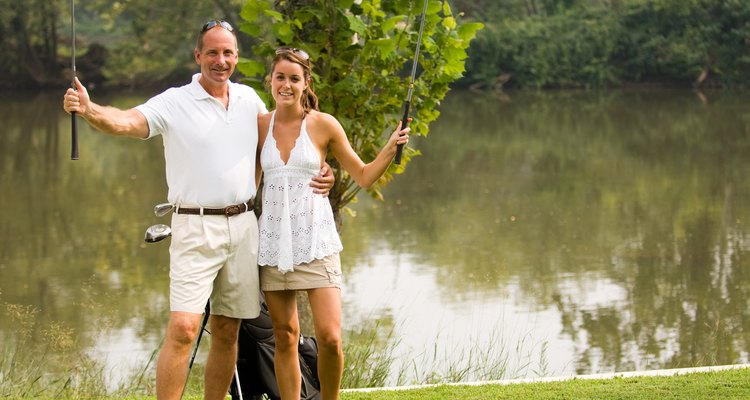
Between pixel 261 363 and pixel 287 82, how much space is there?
4.02ft

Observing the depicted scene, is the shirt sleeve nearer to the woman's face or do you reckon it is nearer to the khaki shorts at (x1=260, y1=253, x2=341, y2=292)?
the woman's face

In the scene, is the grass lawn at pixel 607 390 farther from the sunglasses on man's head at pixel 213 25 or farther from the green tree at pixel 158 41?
the green tree at pixel 158 41

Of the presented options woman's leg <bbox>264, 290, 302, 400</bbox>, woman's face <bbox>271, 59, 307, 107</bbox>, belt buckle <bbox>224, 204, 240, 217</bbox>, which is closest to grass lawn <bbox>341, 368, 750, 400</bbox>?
woman's leg <bbox>264, 290, 302, 400</bbox>

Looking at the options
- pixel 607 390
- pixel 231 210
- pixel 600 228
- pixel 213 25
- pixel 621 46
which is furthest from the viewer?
pixel 621 46

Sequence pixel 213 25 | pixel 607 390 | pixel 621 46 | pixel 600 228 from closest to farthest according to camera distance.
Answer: pixel 213 25 → pixel 607 390 → pixel 600 228 → pixel 621 46

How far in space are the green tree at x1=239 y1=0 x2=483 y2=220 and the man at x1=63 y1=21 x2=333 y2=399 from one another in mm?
2021

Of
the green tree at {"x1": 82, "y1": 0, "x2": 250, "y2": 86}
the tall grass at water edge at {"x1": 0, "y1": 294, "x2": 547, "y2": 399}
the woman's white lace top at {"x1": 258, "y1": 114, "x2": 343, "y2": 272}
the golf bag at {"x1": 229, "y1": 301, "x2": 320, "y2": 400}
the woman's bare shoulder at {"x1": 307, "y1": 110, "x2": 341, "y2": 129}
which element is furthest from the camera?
the green tree at {"x1": 82, "y1": 0, "x2": 250, "y2": 86}

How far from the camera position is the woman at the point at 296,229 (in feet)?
16.0

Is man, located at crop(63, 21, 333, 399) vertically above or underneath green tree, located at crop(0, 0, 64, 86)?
underneath

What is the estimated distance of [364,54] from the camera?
278 inches

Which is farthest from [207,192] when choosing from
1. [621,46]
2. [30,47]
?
[30,47]

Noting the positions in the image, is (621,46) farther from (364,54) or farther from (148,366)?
(364,54)

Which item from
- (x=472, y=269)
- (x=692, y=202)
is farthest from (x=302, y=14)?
(x=692, y=202)

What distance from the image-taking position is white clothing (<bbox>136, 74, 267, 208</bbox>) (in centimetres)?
487
